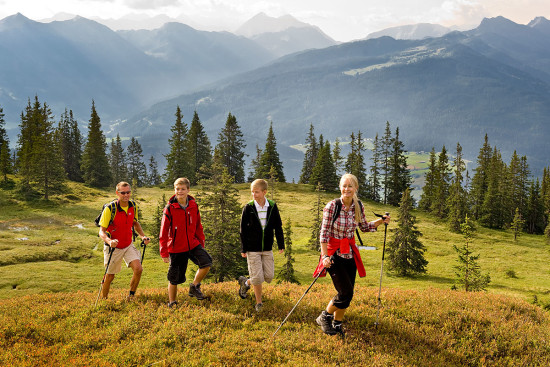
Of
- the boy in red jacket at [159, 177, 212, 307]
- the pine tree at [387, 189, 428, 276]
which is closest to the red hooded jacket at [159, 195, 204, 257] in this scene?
the boy in red jacket at [159, 177, 212, 307]

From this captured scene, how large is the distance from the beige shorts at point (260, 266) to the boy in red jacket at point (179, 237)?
1383 millimetres

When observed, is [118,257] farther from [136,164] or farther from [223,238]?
[136,164]

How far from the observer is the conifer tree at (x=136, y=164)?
105 m

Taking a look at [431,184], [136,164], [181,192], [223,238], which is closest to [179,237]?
[181,192]

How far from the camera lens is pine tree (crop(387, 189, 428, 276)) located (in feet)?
108

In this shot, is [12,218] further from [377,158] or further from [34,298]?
[377,158]

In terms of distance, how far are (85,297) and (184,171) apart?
222 ft

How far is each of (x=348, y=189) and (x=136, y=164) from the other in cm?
11117

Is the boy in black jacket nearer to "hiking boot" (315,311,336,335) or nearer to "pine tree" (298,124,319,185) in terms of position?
"hiking boot" (315,311,336,335)

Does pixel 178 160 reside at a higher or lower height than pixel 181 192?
higher

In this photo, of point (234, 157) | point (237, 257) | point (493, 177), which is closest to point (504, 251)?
point (493, 177)

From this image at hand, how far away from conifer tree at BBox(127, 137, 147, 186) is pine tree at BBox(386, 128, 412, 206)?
7299 centimetres

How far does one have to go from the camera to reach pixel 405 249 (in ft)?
112

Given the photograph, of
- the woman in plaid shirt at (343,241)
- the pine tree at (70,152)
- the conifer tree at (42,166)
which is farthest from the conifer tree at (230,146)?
the woman in plaid shirt at (343,241)
